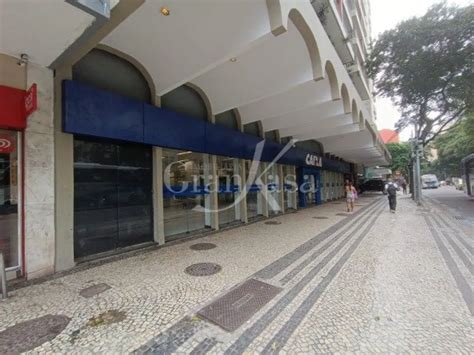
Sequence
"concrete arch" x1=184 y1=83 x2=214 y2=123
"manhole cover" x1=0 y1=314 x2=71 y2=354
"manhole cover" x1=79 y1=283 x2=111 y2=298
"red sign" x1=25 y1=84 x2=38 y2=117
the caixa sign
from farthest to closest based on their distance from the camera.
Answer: the caixa sign
"concrete arch" x1=184 y1=83 x2=214 y2=123
"red sign" x1=25 y1=84 x2=38 y2=117
"manhole cover" x1=79 y1=283 x2=111 y2=298
"manhole cover" x1=0 y1=314 x2=71 y2=354

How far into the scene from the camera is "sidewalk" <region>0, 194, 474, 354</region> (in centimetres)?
250

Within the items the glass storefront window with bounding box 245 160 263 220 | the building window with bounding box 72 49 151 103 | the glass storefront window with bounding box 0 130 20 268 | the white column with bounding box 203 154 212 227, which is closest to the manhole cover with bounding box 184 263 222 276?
the glass storefront window with bounding box 0 130 20 268

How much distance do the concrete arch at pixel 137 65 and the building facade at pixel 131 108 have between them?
27 millimetres

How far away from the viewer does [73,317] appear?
9.86ft

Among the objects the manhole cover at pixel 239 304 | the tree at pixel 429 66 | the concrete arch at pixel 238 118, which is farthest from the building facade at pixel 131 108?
the tree at pixel 429 66

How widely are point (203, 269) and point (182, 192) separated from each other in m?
3.17

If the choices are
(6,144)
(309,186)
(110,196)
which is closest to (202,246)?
(110,196)

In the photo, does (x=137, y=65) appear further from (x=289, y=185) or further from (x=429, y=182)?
(x=429, y=182)

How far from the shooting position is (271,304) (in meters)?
3.28

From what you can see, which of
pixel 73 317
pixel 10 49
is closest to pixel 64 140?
pixel 10 49

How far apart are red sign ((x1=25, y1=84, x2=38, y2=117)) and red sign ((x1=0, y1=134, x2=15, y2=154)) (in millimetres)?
593

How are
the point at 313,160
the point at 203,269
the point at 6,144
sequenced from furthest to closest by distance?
1. the point at 313,160
2. the point at 203,269
3. the point at 6,144

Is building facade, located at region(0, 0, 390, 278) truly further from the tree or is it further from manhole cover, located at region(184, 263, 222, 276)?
the tree

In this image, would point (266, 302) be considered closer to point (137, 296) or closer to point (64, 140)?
point (137, 296)
